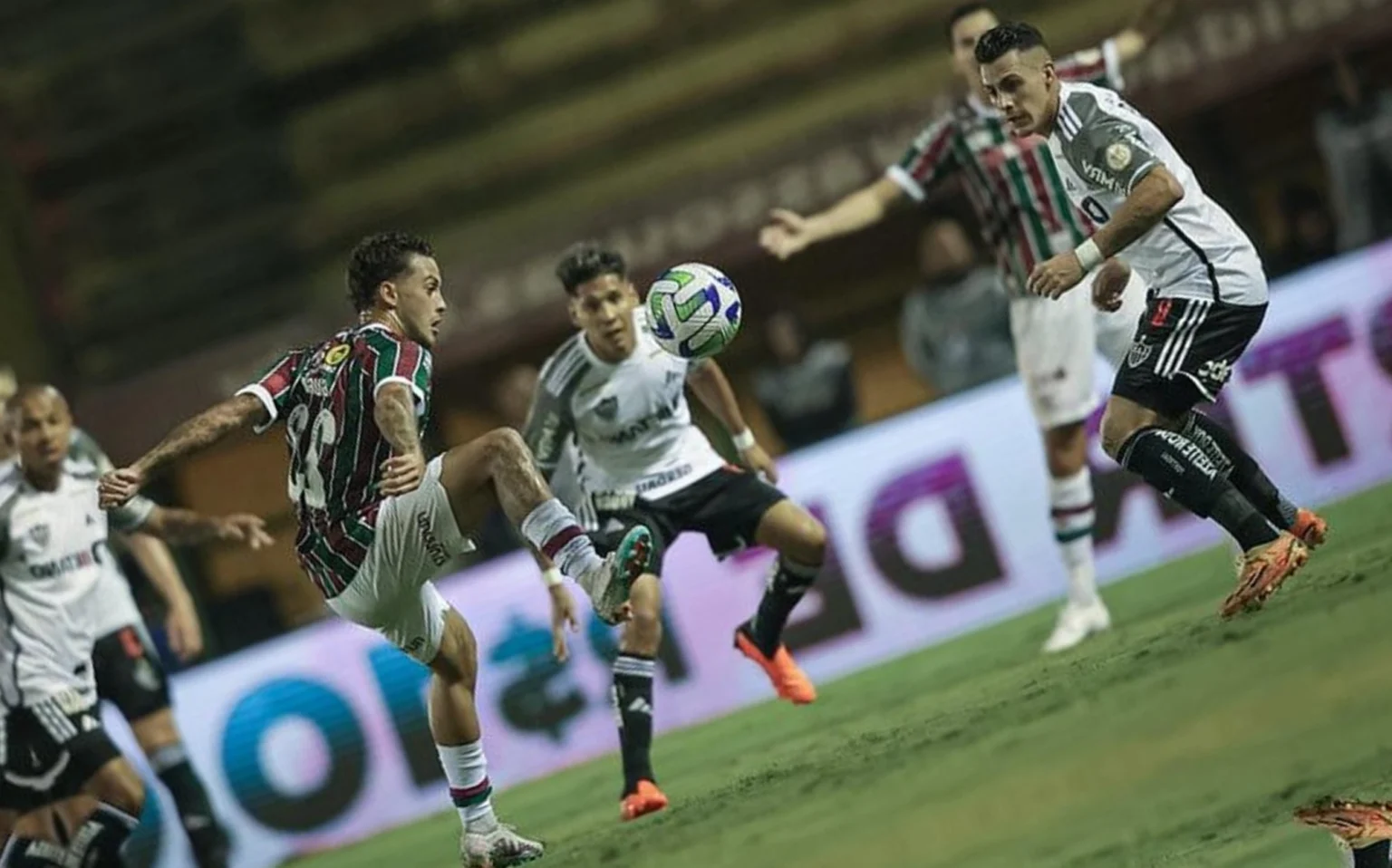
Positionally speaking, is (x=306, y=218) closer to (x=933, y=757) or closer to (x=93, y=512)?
(x=93, y=512)

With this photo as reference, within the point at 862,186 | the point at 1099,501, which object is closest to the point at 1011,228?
the point at 1099,501

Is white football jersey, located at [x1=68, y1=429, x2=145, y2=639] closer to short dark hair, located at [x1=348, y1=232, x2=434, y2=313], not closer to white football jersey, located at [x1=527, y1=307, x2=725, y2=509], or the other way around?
white football jersey, located at [x1=527, y1=307, x2=725, y2=509]

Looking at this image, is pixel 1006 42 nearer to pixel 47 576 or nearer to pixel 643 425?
pixel 643 425

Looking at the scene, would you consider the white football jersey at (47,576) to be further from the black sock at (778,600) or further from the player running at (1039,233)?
the player running at (1039,233)

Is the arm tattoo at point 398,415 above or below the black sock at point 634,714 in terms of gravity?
above

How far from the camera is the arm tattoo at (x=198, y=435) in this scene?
14.5 feet

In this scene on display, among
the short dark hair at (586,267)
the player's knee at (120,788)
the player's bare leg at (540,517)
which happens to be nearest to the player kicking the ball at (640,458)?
the short dark hair at (586,267)

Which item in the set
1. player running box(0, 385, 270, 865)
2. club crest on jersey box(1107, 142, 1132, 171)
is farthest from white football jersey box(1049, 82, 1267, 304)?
player running box(0, 385, 270, 865)

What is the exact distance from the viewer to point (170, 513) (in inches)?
219

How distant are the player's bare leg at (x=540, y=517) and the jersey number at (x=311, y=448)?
A: 266 millimetres

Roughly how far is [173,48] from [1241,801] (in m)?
5.83

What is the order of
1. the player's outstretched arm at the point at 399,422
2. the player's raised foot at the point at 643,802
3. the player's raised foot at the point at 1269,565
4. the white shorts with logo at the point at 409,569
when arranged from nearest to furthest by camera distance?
the player's outstretched arm at the point at 399,422
the white shorts with logo at the point at 409,569
the player's raised foot at the point at 1269,565
the player's raised foot at the point at 643,802

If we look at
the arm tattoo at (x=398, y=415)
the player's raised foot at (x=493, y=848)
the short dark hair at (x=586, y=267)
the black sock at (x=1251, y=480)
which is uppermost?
the short dark hair at (x=586, y=267)

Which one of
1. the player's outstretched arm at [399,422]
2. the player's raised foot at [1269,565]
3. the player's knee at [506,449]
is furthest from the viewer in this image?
the player's raised foot at [1269,565]
